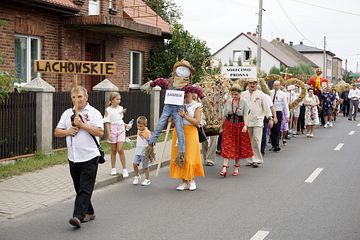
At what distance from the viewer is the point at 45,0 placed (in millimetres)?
16203

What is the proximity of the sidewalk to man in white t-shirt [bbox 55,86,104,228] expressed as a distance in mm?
1190

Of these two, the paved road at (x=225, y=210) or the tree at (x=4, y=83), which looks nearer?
the paved road at (x=225, y=210)

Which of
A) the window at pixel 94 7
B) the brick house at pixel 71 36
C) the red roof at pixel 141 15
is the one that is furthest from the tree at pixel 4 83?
the red roof at pixel 141 15

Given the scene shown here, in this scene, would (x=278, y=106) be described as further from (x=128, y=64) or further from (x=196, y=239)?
(x=196, y=239)

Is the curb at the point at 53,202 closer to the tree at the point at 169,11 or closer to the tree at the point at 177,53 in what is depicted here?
the tree at the point at 177,53

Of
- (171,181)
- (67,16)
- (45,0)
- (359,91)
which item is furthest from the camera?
(359,91)

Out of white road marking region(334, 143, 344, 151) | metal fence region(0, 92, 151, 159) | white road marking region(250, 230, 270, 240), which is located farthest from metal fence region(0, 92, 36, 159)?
white road marking region(334, 143, 344, 151)

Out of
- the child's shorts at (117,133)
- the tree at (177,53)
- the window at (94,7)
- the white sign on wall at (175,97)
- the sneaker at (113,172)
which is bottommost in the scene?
the sneaker at (113,172)

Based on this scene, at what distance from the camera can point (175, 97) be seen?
9.52 meters

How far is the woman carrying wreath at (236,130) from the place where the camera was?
36.9 ft

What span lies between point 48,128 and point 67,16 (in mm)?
6301

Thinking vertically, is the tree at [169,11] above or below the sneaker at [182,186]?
above

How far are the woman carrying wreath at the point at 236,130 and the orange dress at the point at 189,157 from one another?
1508 millimetres

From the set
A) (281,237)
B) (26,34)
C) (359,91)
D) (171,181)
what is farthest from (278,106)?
(359,91)
